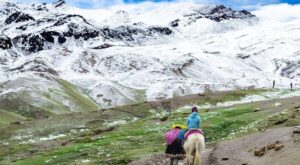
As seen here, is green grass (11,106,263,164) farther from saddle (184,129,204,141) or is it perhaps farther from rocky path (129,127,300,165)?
saddle (184,129,204,141)

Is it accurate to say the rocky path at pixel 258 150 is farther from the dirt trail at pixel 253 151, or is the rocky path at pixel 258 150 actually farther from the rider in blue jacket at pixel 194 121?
the rider in blue jacket at pixel 194 121

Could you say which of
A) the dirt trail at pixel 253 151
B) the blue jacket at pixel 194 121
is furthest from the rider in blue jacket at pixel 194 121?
the dirt trail at pixel 253 151

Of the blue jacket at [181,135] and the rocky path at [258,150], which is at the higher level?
the blue jacket at [181,135]

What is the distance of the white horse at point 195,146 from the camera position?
94.1ft

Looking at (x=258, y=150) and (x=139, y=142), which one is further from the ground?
(x=258, y=150)

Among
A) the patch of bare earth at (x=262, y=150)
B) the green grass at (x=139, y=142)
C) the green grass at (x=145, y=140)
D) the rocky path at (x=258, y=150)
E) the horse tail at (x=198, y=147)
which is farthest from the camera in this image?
the green grass at (x=145, y=140)

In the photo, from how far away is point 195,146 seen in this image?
28.8 m

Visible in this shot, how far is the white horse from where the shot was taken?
94.1 feet

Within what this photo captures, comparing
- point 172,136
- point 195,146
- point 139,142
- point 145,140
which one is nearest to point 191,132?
point 195,146

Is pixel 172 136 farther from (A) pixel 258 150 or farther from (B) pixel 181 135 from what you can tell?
(A) pixel 258 150

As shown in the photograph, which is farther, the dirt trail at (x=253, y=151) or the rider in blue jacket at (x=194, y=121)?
the dirt trail at (x=253, y=151)

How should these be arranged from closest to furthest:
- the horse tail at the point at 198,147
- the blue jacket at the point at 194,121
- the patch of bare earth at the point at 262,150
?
1. the horse tail at the point at 198,147
2. the blue jacket at the point at 194,121
3. the patch of bare earth at the point at 262,150

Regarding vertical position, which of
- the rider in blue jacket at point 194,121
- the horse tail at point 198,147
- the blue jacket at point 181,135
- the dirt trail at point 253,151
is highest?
the rider in blue jacket at point 194,121

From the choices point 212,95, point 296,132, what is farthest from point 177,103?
point 296,132
